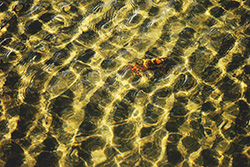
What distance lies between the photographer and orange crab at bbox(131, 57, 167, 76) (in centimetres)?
295

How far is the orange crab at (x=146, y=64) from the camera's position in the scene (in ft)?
9.67

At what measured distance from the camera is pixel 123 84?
9.44 feet

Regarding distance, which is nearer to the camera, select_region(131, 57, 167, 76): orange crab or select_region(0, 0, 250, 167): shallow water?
select_region(0, 0, 250, 167): shallow water

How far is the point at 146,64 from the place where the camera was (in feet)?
9.70

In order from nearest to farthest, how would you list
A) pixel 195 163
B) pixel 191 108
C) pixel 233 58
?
pixel 195 163
pixel 191 108
pixel 233 58

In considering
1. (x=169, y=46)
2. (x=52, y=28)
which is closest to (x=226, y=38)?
(x=169, y=46)

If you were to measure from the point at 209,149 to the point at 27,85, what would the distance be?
2134 mm

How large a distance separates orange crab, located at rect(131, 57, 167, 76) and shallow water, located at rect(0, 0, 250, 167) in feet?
0.17

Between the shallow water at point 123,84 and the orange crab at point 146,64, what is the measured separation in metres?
0.05

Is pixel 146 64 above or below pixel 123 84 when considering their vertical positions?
above

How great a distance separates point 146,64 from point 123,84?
37 cm

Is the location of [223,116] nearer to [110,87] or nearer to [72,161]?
[110,87]

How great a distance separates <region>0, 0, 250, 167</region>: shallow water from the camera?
2615 millimetres

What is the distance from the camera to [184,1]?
331cm
